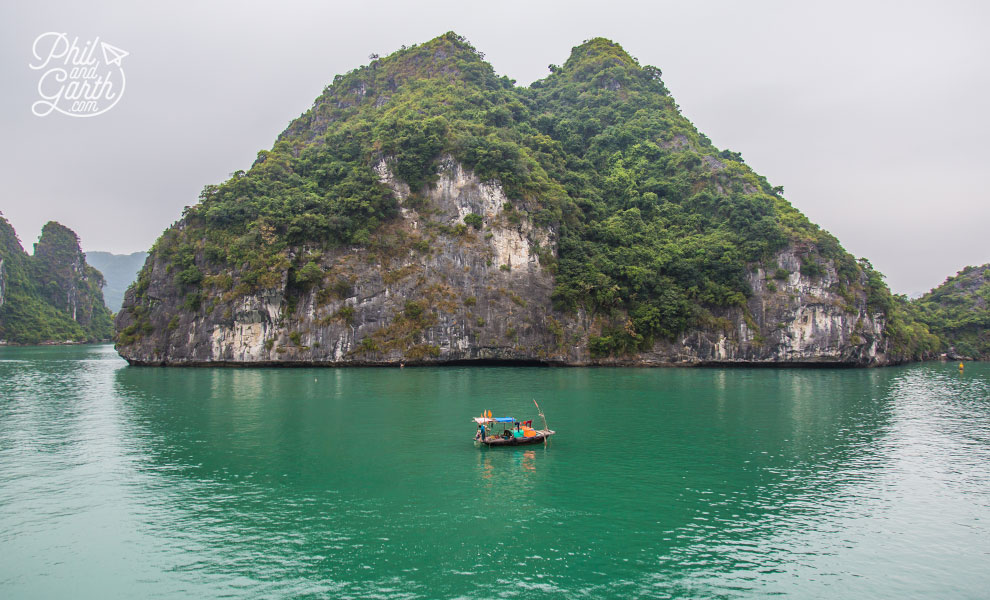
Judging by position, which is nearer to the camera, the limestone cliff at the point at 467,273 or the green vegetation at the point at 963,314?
the limestone cliff at the point at 467,273

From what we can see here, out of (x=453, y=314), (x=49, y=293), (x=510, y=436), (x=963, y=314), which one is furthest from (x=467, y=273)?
(x=49, y=293)

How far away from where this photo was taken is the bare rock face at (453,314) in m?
55.8

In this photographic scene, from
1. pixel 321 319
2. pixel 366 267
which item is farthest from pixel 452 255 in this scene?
pixel 321 319

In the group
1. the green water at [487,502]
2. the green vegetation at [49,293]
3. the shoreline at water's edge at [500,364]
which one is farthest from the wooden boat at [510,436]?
the green vegetation at [49,293]

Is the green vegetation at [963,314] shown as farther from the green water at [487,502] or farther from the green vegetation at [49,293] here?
the green vegetation at [49,293]

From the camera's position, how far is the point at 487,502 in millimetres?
15391

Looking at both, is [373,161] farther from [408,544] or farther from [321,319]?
[408,544]

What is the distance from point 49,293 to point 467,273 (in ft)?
372

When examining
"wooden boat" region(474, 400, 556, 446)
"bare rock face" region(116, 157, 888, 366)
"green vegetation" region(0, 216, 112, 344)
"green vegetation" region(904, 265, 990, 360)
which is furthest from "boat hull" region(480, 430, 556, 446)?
"green vegetation" region(0, 216, 112, 344)

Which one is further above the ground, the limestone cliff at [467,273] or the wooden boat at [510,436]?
the limestone cliff at [467,273]

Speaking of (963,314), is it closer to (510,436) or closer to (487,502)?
(510,436)

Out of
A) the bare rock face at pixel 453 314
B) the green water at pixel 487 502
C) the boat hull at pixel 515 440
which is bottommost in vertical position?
the green water at pixel 487 502

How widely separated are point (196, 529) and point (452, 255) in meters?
46.4

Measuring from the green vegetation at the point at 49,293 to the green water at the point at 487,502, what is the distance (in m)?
99.8
